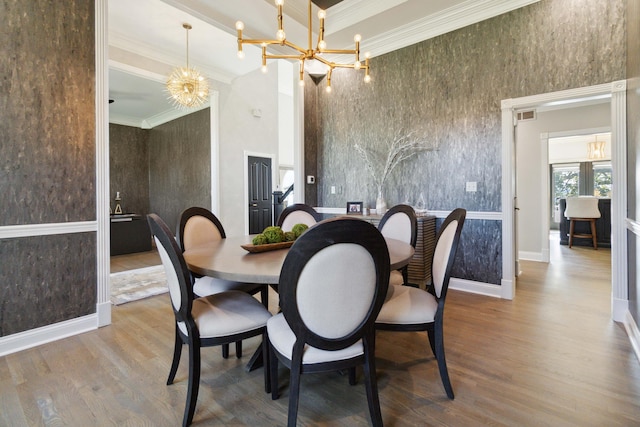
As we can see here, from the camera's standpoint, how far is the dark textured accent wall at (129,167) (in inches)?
300

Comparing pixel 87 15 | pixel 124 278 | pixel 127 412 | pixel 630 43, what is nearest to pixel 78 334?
pixel 127 412

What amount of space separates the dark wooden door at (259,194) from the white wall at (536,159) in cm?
489

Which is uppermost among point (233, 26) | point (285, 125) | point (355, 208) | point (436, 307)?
point (285, 125)

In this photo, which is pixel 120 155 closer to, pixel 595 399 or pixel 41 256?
pixel 41 256

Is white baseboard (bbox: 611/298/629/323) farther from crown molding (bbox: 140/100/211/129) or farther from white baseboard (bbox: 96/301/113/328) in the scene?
crown molding (bbox: 140/100/211/129)

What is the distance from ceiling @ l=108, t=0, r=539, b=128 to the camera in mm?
3234

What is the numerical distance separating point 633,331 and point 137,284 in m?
4.81

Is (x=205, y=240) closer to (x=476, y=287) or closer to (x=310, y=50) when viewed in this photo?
(x=310, y=50)

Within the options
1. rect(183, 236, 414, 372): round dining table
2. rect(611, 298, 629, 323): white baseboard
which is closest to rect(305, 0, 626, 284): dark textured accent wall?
rect(611, 298, 629, 323): white baseboard

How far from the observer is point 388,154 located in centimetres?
400

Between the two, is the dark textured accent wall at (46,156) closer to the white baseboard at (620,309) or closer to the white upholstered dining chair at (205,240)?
the white upholstered dining chair at (205,240)

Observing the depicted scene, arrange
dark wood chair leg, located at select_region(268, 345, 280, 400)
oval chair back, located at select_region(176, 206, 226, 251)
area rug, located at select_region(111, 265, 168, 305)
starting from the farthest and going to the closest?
area rug, located at select_region(111, 265, 168, 305) < oval chair back, located at select_region(176, 206, 226, 251) < dark wood chair leg, located at select_region(268, 345, 280, 400)

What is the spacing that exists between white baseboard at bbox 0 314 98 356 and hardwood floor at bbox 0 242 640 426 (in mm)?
73

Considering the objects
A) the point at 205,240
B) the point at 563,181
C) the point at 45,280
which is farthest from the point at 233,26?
the point at 563,181
